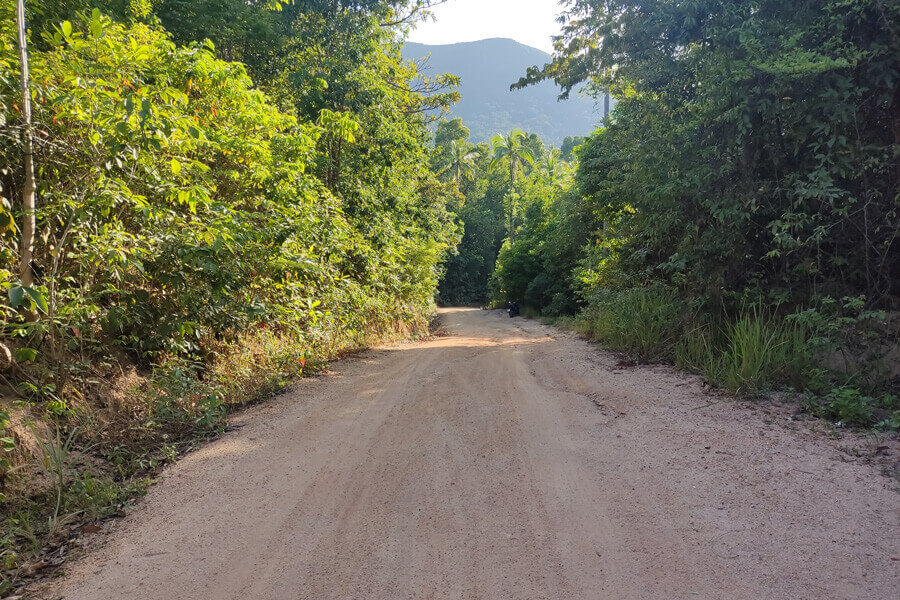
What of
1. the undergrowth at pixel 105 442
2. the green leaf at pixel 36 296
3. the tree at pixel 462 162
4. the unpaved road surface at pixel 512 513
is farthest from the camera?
the tree at pixel 462 162

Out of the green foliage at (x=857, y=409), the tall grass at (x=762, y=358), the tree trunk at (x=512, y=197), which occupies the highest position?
the tree trunk at (x=512, y=197)

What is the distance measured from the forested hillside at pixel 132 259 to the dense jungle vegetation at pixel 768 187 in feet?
17.1

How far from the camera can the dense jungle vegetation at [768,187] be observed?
17.0 feet

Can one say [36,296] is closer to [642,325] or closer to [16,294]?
[16,294]

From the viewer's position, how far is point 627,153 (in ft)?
31.1

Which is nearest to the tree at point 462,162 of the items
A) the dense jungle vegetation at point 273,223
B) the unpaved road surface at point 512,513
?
the dense jungle vegetation at point 273,223

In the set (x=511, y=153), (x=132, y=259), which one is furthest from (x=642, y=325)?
(x=511, y=153)

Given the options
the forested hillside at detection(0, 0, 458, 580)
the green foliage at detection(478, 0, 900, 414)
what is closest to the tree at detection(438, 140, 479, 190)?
the green foliage at detection(478, 0, 900, 414)

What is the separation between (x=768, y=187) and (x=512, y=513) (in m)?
5.54

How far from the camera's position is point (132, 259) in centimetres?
432

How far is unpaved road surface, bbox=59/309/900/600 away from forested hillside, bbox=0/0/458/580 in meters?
0.74

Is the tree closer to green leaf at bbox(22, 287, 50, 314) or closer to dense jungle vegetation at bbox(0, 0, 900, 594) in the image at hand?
dense jungle vegetation at bbox(0, 0, 900, 594)

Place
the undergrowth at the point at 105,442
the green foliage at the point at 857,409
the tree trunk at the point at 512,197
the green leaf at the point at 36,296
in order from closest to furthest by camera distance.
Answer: the undergrowth at the point at 105,442
the green leaf at the point at 36,296
the green foliage at the point at 857,409
the tree trunk at the point at 512,197

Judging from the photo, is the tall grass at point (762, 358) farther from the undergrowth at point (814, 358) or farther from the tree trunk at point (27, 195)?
the tree trunk at point (27, 195)
